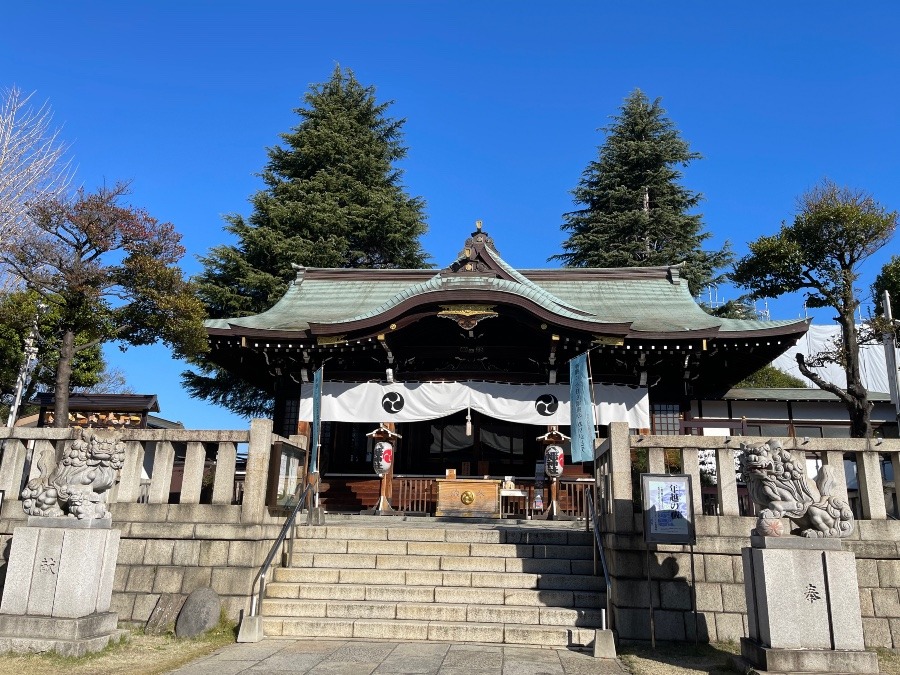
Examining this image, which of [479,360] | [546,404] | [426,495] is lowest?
[426,495]

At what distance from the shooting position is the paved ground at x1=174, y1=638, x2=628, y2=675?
5.75m

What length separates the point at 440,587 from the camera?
7.83 metres

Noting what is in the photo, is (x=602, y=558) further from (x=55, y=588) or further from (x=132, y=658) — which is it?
(x=55, y=588)

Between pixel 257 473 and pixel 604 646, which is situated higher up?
pixel 257 473

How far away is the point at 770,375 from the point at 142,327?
28.3 m

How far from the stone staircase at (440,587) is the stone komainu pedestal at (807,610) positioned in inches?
73.2

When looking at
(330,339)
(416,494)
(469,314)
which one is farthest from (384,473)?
(469,314)

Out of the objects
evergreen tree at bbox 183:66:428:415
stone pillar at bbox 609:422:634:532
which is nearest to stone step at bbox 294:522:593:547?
stone pillar at bbox 609:422:634:532

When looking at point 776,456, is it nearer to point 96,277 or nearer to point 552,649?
point 552,649

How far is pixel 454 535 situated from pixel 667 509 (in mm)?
3125

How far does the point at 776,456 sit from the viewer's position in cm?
613

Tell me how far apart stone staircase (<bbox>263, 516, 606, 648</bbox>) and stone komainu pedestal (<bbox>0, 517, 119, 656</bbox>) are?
1.80 m

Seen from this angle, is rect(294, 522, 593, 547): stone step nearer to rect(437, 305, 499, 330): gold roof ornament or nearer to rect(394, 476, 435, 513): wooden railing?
rect(394, 476, 435, 513): wooden railing

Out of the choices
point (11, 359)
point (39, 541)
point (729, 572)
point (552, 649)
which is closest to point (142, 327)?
point (11, 359)
